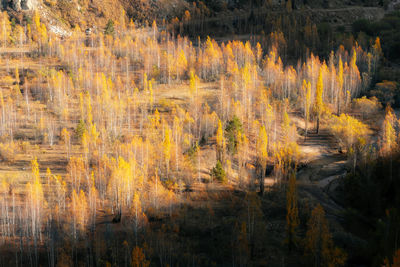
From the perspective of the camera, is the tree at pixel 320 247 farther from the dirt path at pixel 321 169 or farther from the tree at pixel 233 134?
the tree at pixel 233 134

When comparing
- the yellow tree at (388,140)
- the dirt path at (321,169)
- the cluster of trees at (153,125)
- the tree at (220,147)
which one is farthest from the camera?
the tree at (220,147)

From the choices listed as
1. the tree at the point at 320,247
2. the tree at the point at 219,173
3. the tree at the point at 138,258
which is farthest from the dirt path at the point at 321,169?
the tree at the point at 138,258

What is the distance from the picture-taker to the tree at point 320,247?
39.1 meters

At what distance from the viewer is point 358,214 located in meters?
51.1

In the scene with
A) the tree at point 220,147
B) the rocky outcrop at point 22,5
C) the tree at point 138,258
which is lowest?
the tree at point 138,258

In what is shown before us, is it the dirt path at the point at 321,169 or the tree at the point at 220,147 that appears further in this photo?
the tree at the point at 220,147

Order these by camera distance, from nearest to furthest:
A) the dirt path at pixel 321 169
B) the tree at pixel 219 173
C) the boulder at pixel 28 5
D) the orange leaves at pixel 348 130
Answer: the dirt path at pixel 321 169
the tree at pixel 219 173
the orange leaves at pixel 348 130
the boulder at pixel 28 5

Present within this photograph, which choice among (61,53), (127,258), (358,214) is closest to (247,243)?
(127,258)

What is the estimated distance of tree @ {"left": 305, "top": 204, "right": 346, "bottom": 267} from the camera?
3912 cm

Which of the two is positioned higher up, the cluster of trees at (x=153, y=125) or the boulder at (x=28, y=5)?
the boulder at (x=28, y=5)

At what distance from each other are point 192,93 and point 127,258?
4921 centimetres

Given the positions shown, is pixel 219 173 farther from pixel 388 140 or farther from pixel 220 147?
pixel 388 140

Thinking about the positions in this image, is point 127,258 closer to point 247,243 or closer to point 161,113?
point 247,243

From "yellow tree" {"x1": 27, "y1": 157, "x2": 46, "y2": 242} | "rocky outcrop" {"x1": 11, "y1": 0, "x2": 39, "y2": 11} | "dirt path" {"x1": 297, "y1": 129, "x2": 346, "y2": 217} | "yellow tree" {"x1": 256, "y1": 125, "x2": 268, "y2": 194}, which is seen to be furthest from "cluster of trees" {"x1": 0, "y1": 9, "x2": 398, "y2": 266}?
"rocky outcrop" {"x1": 11, "y1": 0, "x2": 39, "y2": 11}
